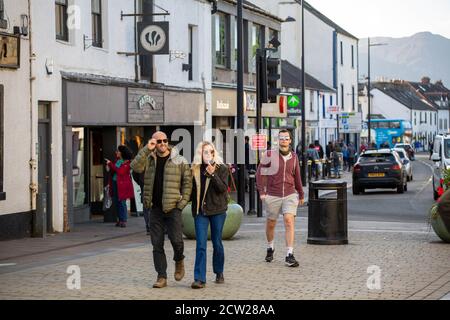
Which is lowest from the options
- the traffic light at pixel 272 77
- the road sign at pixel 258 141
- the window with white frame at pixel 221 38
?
the road sign at pixel 258 141

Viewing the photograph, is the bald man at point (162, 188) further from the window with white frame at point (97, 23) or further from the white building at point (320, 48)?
the white building at point (320, 48)

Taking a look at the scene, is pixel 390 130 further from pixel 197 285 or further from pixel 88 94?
pixel 197 285

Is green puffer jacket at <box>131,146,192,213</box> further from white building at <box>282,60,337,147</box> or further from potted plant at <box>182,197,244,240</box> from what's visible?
white building at <box>282,60,337,147</box>

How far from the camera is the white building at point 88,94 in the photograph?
1972 centimetres

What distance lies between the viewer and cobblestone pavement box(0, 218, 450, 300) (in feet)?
38.9

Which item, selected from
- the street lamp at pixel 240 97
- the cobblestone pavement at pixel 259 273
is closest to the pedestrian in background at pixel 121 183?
the cobblestone pavement at pixel 259 273

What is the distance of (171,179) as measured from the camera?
12344mm

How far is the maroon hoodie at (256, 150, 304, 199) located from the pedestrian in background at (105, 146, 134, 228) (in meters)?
7.37

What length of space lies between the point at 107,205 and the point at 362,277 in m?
11.4

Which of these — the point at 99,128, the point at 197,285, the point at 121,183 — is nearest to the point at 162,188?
the point at 197,285

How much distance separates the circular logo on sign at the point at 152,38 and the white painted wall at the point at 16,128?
6046 millimetres

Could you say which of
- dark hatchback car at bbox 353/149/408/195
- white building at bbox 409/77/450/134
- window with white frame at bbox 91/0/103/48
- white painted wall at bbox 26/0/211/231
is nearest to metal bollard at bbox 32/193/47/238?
white painted wall at bbox 26/0/211/231

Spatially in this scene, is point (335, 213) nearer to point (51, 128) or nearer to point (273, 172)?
point (273, 172)

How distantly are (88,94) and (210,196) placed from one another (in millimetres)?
10538
